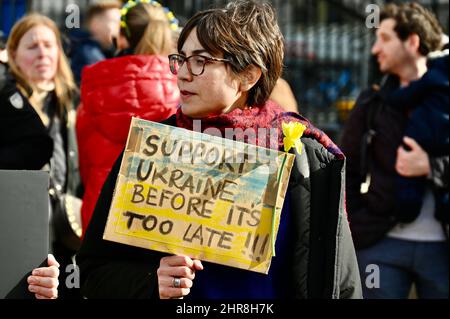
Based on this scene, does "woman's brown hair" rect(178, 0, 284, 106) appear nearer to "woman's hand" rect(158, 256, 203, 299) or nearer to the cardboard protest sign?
the cardboard protest sign

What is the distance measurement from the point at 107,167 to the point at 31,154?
0.37m

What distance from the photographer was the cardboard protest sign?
302cm

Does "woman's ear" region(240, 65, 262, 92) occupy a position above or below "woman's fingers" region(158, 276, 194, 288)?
above

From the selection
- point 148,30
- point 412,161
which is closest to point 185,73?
point 148,30

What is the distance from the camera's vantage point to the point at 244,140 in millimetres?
3205

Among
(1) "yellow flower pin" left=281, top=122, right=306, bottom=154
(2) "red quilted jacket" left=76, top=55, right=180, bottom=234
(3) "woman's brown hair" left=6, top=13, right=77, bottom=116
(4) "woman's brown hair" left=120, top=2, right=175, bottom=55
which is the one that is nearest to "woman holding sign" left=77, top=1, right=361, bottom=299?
(1) "yellow flower pin" left=281, top=122, right=306, bottom=154

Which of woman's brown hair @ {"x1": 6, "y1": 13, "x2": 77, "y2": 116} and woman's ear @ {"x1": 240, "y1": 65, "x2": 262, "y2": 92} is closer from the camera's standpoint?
woman's ear @ {"x1": 240, "y1": 65, "x2": 262, "y2": 92}

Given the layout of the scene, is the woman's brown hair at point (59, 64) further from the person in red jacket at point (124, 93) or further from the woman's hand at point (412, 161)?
the woman's hand at point (412, 161)

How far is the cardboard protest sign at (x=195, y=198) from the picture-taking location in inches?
119

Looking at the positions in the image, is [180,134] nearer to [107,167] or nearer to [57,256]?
[107,167]

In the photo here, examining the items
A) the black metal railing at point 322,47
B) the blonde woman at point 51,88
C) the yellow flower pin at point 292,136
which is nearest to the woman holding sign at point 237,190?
the yellow flower pin at point 292,136

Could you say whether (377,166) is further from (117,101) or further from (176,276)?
(176,276)

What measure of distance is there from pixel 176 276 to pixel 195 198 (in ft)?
0.80

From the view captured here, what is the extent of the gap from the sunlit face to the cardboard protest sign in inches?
103
